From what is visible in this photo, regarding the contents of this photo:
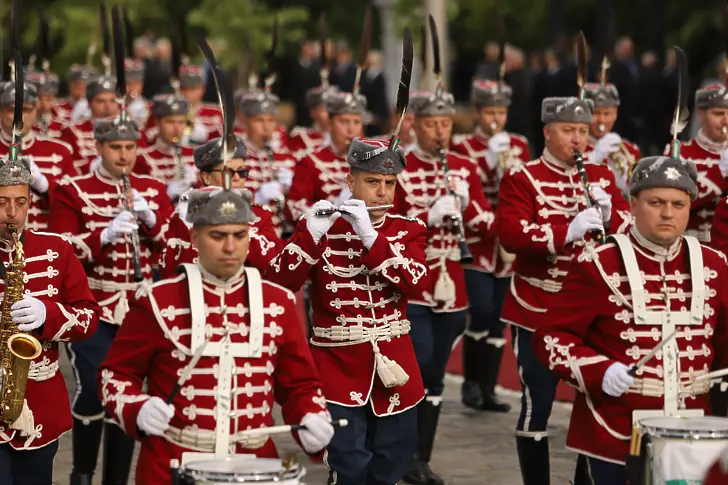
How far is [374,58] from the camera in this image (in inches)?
987

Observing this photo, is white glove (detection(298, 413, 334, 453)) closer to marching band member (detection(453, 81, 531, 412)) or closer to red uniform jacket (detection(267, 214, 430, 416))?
red uniform jacket (detection(267, 214, 430, 416))

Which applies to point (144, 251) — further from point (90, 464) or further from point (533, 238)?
point (533, 238)

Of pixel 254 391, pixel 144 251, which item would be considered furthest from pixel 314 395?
pixel 144 251

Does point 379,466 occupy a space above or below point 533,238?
below

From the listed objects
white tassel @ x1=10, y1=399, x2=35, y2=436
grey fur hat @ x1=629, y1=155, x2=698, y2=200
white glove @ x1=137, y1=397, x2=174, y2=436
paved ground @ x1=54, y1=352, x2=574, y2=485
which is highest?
grey fur hat @ x1=629, y1=155, x2=698, y2=200

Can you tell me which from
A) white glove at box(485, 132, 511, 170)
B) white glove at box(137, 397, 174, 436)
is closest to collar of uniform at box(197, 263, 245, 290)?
white glove at box(137, 397, 174, 436)

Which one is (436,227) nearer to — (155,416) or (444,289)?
(444,289)

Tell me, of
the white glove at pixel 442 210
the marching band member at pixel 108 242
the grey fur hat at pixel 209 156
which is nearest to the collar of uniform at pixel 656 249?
the grey fur hat at pixel 209 156

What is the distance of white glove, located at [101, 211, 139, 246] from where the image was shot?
9867 mm

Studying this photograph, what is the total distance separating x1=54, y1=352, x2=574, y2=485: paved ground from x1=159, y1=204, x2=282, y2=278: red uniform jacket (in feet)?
5.27

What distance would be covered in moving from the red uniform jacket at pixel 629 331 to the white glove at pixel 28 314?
2327 millimetres

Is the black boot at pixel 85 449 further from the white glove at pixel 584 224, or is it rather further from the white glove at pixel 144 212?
the white glove at pixel 584 224

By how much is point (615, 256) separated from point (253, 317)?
5.89ft

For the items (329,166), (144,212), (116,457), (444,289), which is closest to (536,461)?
(444,289)
